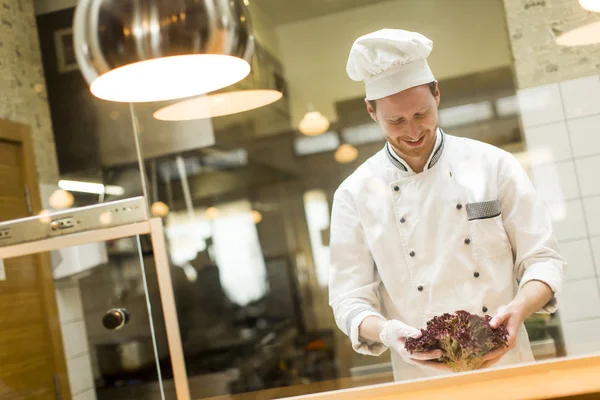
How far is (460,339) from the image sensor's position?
1.85 meters

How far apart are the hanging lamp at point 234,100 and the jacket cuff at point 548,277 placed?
0.99 meters

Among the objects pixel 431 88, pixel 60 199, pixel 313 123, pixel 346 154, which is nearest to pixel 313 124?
pixel 313 123

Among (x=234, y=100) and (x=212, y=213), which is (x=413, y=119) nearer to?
(x=234, y=100)

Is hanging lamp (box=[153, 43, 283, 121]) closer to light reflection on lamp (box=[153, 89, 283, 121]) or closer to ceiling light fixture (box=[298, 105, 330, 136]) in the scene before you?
light reflection on lamp (box=[153, 89, 283, 121])

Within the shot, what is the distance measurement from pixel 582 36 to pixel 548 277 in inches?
30.0

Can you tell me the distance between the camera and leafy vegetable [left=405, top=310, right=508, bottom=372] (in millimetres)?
1837

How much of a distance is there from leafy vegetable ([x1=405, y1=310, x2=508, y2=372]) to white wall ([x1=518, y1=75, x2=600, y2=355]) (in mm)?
294

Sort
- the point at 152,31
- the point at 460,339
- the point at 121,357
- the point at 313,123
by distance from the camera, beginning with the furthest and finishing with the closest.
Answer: the point at 121,357
the point at 313,123
the point at 460,339
the point at 152,31

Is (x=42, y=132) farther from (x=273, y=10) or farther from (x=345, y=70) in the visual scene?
(x=345, y=70)

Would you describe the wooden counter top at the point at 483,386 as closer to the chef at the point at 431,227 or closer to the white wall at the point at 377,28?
the chef at the point at 431,227

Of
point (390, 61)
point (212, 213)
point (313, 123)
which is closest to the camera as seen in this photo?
point (390, 61)

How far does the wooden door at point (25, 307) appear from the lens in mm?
2504

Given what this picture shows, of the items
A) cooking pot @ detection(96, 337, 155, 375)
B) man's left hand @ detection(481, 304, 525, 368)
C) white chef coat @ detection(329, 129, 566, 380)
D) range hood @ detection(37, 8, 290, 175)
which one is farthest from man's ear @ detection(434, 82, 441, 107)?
cooking pot @ detection(96, 337, 155, 375)

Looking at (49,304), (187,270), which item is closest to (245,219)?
(187,270)
